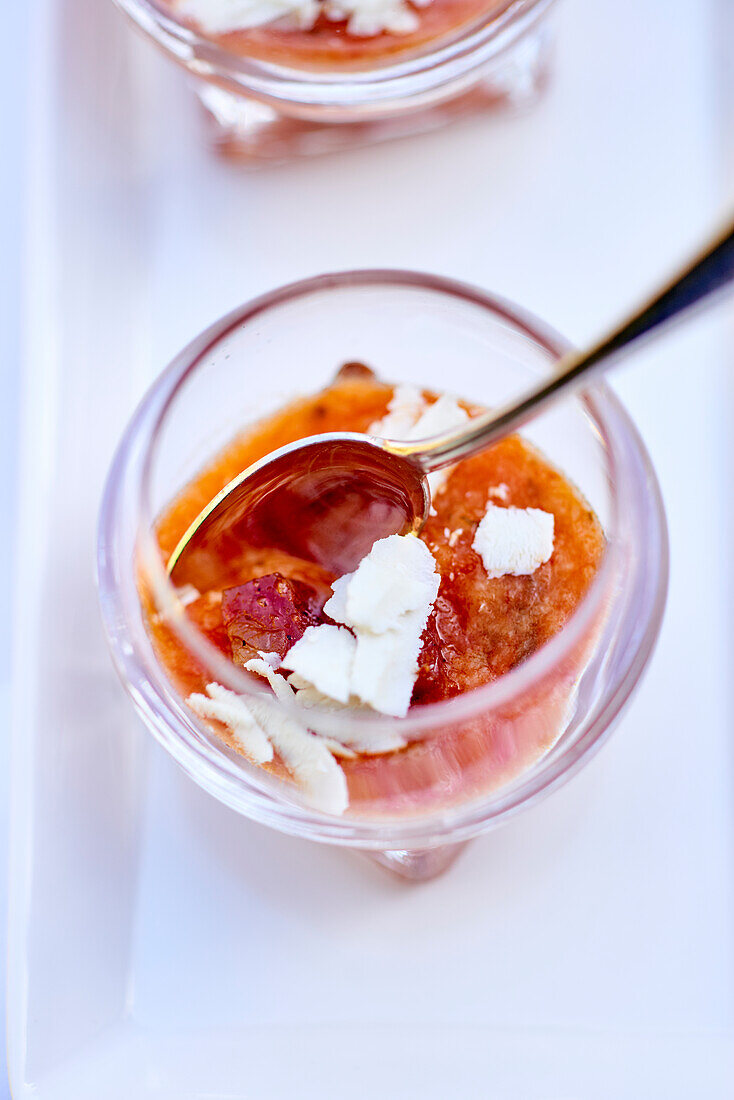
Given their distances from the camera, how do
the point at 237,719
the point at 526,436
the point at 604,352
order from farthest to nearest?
1. the point at 526,436
2. the point at 237,719
3. the point at 604,352

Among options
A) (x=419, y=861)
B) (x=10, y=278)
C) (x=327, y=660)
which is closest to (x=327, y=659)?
(x=327, y=660)

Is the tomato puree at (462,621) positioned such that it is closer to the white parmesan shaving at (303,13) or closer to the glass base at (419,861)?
the glass base at (419,861)

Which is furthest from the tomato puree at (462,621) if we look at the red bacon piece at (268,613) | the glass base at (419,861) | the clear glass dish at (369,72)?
the clear glass dish at (369,72)

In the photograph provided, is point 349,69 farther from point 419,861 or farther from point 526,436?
point 419,861

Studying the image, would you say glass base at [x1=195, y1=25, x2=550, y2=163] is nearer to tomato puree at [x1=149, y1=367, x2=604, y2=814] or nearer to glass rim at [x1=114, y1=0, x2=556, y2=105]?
glass rim at [x1=114, y1=0, x2=556, y2=105]

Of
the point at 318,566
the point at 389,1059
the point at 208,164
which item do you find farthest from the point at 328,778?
the point at 208,164

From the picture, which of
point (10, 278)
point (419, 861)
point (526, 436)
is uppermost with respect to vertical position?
point (10, 278)

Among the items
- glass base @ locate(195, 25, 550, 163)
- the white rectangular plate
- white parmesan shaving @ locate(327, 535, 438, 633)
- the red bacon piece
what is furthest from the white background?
white parmesan shaving @ locate(327, 535, 438, 633)
